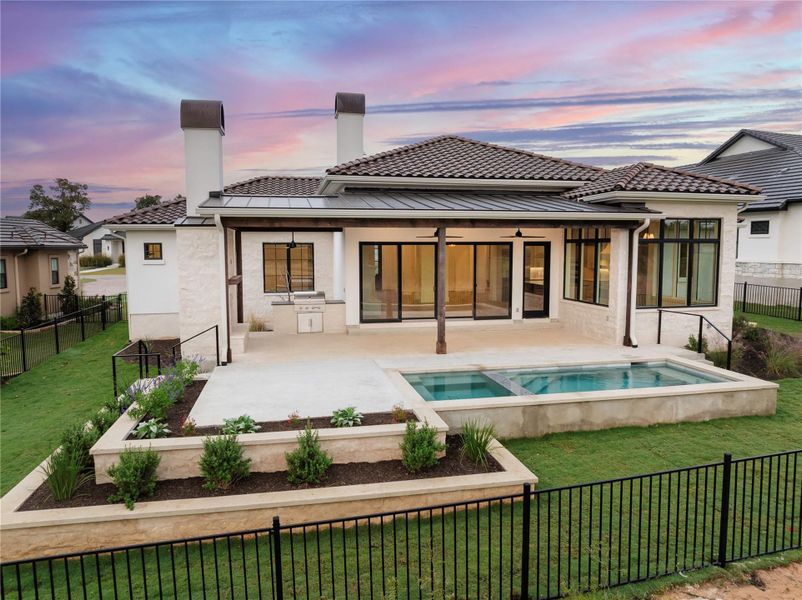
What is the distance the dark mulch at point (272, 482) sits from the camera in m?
5.91

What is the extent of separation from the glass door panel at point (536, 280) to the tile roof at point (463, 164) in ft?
6.89

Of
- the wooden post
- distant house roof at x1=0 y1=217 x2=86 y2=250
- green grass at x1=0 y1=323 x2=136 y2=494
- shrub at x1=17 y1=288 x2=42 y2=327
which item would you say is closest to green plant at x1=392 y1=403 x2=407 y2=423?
the wooden post

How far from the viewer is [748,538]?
564cm

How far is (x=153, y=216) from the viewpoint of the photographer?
16688mm

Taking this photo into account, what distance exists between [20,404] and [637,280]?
13.8m

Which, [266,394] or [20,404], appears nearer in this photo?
[266,394]

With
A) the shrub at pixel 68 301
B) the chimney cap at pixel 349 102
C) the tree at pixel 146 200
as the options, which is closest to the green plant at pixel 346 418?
the chimney cap at pixel 349 102

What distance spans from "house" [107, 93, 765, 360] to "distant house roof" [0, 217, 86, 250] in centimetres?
715

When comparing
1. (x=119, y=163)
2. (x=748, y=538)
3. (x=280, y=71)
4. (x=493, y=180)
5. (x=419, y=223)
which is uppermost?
(x=280, y=71)

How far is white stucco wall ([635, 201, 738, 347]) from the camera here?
515 inches

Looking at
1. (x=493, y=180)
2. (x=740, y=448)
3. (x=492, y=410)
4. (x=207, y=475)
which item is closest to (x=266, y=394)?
(x=207, y=475)

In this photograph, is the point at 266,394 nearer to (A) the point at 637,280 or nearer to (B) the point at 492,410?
(B) the point at 492,410

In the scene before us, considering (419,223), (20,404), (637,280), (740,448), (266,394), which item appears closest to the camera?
(740,448)

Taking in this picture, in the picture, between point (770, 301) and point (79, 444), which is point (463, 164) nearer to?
point (79, 444)
